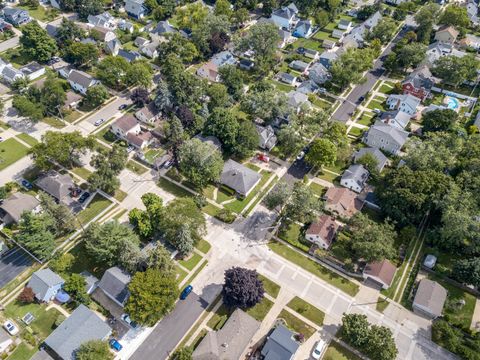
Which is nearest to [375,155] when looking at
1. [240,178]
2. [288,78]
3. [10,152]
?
[240,178]

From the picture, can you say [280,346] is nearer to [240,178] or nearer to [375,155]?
[240,178]

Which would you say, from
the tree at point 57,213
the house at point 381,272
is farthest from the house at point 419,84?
the tree at point 57,213

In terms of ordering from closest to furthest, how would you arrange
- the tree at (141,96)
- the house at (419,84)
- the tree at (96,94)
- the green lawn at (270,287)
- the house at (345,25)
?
1. the green lawn at (270,287)
2. the tree at (96,94)
3. the tree at (141,96)
4. the house at (419,84)
5. the house at (345,25)

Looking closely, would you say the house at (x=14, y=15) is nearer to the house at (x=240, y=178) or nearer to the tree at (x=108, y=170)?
the tree at (x=108, y=170)

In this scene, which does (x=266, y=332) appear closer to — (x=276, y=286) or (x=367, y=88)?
(x=276, y=286)

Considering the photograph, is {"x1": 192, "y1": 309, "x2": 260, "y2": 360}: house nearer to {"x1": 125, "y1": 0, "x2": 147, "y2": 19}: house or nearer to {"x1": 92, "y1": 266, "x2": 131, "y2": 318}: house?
{"x1": 92, "y1": 266, "x2": 131, "y2": 318}: house
